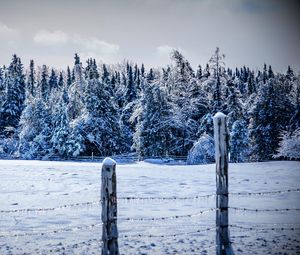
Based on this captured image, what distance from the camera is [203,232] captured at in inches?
351

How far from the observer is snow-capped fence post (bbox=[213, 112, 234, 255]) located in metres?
6.80

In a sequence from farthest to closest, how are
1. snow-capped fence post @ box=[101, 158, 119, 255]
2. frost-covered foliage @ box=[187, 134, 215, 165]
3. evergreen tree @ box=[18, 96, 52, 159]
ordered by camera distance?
evergreen tree @ box=[18, 96, 52, 159] → frost-covered foliage @ box=[187, 134, 215, 165] → snow-capped fence post @ box=[101, 158, 119, 255]

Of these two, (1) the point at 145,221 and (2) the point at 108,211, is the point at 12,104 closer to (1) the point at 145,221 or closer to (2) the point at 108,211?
(1) the point at 145,221

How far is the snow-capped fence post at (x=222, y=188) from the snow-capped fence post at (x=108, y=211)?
2001 millimetres

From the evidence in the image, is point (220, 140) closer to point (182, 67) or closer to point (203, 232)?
point (203, 232)

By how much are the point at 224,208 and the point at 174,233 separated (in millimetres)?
2459

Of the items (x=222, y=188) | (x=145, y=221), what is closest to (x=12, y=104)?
(x=145, y=221)

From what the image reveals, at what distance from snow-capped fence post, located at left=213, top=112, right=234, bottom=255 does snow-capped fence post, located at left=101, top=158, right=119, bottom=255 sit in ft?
6.57

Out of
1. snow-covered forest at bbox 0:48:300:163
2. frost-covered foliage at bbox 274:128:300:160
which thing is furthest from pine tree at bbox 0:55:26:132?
frost-covered foliage at bbox 274:128:300:160

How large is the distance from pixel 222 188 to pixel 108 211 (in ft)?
7.19

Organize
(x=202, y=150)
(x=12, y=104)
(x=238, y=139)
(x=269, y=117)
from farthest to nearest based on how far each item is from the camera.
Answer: (x=12, y=104), (x=269, y=117), (x=238, y=139), (x=202, y=150)

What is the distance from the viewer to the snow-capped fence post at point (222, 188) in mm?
6805

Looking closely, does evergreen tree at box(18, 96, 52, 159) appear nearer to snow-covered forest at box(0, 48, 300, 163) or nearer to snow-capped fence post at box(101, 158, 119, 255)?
snow-covered forest at box(0, 48, 300, 163)

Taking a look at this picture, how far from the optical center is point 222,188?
6859mm
